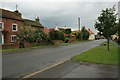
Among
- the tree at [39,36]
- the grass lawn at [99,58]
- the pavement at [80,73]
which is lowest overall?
the pavement at [80,73]

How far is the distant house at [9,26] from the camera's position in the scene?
42562 millimetres

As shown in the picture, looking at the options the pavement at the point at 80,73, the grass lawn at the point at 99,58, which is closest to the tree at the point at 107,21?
the grass lawn at the point at 99,58

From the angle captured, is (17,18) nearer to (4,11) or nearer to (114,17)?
(4,11)

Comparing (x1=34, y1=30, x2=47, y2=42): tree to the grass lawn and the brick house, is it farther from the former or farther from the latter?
the grass lawn

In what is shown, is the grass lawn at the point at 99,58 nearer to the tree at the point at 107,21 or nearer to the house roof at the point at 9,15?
the tree at the point at 107,21

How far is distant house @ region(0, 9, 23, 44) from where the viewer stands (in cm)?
4256

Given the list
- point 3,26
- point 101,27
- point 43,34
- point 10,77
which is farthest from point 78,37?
point 10,77

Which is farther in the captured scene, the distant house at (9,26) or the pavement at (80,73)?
the distant house at (9,26)

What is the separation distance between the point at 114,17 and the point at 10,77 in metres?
20.3

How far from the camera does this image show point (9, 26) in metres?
44.8

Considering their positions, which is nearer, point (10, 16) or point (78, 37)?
point (10, 16)

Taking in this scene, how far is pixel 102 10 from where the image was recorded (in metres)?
28.5

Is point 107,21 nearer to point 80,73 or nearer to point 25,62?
point 25,62

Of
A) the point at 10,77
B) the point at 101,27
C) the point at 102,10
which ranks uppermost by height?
the point at 102,10
